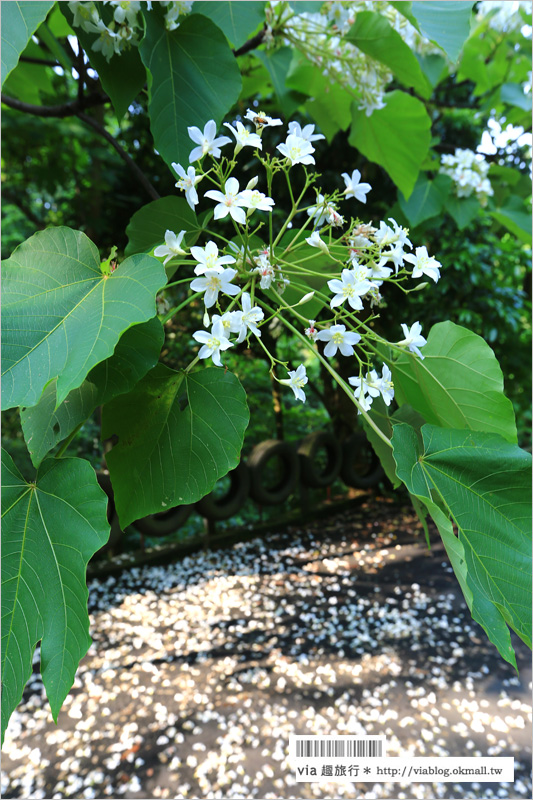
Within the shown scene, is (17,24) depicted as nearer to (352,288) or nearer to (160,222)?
(160,222)

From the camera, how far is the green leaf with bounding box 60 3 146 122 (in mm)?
602

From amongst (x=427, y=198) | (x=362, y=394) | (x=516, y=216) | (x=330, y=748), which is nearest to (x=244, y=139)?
(x=362, y=394)

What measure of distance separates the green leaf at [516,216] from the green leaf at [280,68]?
1.01 meters

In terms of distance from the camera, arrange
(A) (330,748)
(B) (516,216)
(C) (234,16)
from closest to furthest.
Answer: (C) (234,16) → (A) (330,748) → (B) (516,216)

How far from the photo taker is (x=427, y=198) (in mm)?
1688

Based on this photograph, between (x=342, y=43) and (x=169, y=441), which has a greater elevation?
(x=342, y=43)

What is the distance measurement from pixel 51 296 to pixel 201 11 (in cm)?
44

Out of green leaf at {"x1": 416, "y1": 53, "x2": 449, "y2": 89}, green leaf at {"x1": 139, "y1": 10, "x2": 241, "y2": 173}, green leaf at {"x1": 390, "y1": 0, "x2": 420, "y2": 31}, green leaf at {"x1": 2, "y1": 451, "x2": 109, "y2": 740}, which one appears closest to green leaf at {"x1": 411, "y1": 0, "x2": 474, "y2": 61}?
green leaf at {"x1": 390, "y1": 0, "x2": 420, "y2": 31}

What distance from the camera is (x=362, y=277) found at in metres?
0.48

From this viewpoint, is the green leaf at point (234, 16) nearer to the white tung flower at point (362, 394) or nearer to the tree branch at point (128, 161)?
the tree branch at point (128, 161)

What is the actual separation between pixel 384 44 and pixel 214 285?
0.63m

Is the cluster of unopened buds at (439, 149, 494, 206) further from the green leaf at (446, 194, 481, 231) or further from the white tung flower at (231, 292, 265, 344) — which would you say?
the white tung flower at (231, 292, 265, 344)

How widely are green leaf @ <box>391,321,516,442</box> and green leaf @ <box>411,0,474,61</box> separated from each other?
32 cm

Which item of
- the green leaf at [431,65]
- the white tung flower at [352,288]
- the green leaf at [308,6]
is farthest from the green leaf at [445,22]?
the green leaf at [431,65]
